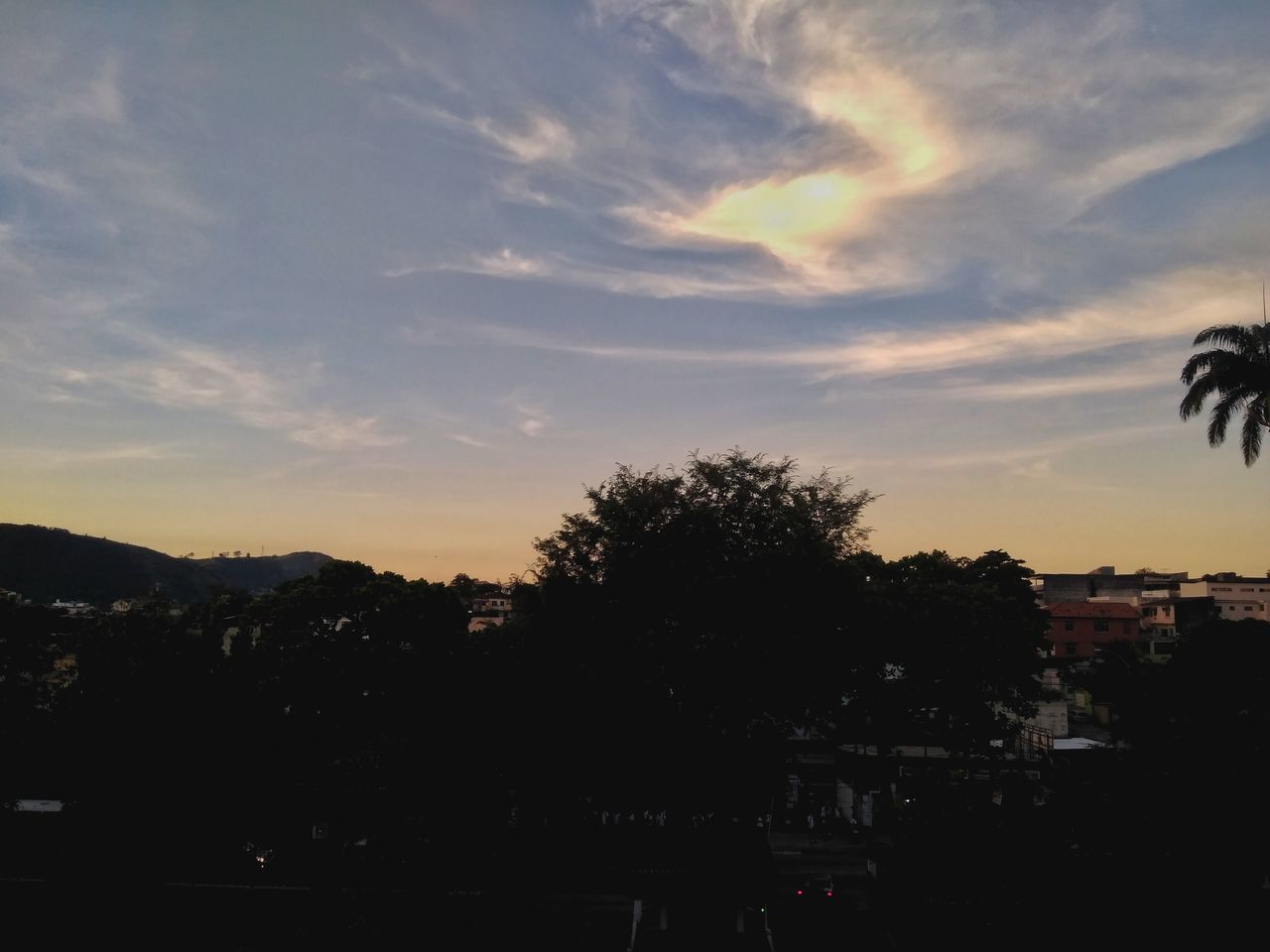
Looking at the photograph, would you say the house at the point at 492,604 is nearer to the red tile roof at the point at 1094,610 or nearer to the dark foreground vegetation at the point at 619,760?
the red tile roof at the point at 1094,610

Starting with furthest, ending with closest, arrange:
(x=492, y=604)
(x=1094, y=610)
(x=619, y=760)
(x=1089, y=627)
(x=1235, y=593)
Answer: (x=492, y=604) < (x=1235, y=593) < (x=1094, y=610) < (x=1089, y=627) < (x=619, y=760)

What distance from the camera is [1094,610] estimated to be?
8744 cm

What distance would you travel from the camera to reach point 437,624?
1383 inches

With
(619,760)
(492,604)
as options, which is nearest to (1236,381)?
(619,760)

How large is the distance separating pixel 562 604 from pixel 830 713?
417 inches

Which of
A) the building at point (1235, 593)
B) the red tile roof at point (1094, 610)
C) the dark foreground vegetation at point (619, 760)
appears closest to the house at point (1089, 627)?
the red tile roof at point (1094, 610)

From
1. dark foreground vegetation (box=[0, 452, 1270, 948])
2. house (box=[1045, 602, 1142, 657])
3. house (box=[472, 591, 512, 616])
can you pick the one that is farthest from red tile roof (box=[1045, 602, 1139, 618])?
house (box=[472, 591, 512, 616])

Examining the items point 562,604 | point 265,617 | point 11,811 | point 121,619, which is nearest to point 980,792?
point 562,604

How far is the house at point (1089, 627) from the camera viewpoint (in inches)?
3388

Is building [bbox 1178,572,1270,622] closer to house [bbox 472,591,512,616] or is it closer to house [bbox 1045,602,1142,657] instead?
house [bbox 1045,602,1142,657]

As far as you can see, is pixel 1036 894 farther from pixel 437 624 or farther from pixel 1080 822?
pixel 437 624

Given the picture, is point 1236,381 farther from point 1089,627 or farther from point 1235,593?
point 1235,593

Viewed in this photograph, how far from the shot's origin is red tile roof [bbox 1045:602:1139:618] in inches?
3408

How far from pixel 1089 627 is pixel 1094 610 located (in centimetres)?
177
